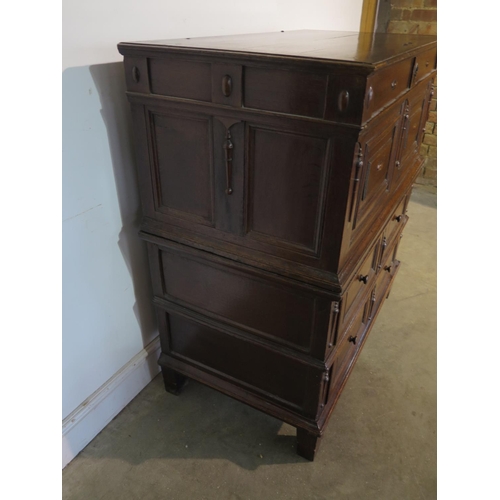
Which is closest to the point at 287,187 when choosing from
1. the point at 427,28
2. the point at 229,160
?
the point at 229,160

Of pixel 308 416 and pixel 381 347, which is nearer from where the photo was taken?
pixel 308 416

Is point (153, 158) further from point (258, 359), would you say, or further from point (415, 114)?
point (415, 114)

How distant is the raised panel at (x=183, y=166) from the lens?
104 centimetres

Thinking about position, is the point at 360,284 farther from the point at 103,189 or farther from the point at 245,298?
the point at 103,189

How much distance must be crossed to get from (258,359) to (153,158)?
69 centimetres

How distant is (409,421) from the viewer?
4.95 ft

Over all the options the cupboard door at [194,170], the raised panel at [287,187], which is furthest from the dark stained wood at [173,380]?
the raised panel at [287,187]

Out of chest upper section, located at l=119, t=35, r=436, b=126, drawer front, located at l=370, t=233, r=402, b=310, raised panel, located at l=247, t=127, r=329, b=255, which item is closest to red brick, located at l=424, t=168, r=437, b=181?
drawer front, located at l=370, t=233, r=402, b=310

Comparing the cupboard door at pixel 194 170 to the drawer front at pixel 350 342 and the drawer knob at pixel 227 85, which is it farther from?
the drawer front at pixel 350 342

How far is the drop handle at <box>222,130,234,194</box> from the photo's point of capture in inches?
38.7

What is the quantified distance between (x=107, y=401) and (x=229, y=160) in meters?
0.97

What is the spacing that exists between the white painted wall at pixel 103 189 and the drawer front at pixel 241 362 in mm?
171

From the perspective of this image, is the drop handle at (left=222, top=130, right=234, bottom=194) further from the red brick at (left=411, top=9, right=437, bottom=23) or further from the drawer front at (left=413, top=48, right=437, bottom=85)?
the red brick at (left=411, top=9, right=437, bottom=23)
